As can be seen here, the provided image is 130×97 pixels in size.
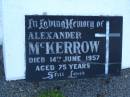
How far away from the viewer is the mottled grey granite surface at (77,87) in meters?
4.78

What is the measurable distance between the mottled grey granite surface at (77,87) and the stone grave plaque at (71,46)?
9 cm

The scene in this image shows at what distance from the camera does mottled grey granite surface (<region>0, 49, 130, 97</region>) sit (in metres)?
4.78

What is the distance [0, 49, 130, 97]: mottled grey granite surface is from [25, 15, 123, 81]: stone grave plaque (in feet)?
0.29

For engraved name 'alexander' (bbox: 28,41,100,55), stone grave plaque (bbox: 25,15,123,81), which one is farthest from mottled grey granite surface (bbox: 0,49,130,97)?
engraved name 'alexander' (bbox: 28,41,100,55)

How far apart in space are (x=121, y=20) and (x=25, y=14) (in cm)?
140

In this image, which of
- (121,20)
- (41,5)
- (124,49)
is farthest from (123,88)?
(41,5)

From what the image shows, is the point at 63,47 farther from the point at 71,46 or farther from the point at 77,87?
the point at 77,87

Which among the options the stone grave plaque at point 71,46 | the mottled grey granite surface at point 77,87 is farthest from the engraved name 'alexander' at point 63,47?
the mottled grey granite surface at point 77,87

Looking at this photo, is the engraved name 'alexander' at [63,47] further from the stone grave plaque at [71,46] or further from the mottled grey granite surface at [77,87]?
the mottled grey granite surface at [77,87]

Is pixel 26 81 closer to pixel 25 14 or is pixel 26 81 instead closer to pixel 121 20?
pixel 25 14

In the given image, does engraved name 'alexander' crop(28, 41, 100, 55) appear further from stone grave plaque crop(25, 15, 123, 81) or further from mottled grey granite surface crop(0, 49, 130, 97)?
mottled grey granite surface crop(0, 49, 130, 97)

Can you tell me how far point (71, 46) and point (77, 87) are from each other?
585 mm

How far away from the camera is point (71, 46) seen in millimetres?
4891

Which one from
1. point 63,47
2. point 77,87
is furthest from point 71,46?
point 77,87
